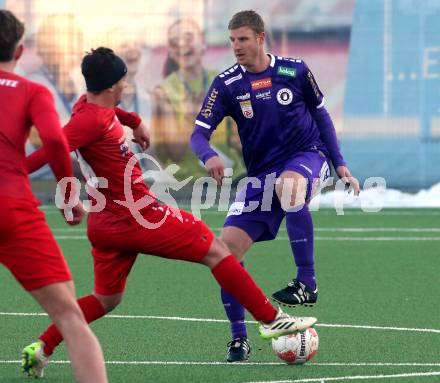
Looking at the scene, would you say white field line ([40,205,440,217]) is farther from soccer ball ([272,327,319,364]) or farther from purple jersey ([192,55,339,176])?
soccer ball ([272,327,319,364])

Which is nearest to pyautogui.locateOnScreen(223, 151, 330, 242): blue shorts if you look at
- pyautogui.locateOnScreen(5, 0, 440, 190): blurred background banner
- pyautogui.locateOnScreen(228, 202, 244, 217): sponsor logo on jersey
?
pyautogui.locateOnScreen(228, 202, 244, 217): sponsor logo on jersey

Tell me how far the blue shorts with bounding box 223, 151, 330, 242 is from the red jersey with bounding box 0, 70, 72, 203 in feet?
8.88

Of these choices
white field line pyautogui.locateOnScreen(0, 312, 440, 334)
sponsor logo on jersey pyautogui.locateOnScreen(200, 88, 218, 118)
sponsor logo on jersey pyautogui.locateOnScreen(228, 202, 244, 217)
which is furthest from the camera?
white field line pyautogui.locateOnScreen(0, 312, 440, 334)

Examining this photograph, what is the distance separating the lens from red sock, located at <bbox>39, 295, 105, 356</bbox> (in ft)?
24.5

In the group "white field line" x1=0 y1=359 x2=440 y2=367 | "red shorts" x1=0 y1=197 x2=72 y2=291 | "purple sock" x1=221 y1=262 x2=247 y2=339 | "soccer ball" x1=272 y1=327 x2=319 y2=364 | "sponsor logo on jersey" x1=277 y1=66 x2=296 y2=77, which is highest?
"sponsor logo on jersey" x1=277 y1=66 x2=296 y2=77

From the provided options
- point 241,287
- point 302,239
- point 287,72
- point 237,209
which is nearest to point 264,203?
point 237,209

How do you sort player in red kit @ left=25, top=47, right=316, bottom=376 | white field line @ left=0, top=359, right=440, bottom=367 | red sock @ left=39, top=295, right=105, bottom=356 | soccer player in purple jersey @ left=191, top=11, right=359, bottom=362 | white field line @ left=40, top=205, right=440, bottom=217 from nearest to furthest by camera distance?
player in red kit @ left=25, top=47, right=316, bottom=376, red sock @ left=39, top=295, right=105, bottom=356, white field line @ left=0, top=359, right=440, bottom=367, soccer player in purple jersey @ left=191, top=11, right=359, bottom=362, white field line @ left=40, top=205, right=440, bottom=217

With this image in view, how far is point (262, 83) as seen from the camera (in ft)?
28.0

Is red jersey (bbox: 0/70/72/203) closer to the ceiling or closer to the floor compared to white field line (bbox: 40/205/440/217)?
closer to the ceiling

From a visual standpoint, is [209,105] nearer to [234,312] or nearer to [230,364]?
[234,312]

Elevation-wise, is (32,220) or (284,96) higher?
(284,96)

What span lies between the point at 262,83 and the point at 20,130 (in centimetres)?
304

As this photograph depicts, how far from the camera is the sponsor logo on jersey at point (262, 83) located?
8.53 m

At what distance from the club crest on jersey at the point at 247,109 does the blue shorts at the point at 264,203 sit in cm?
40
